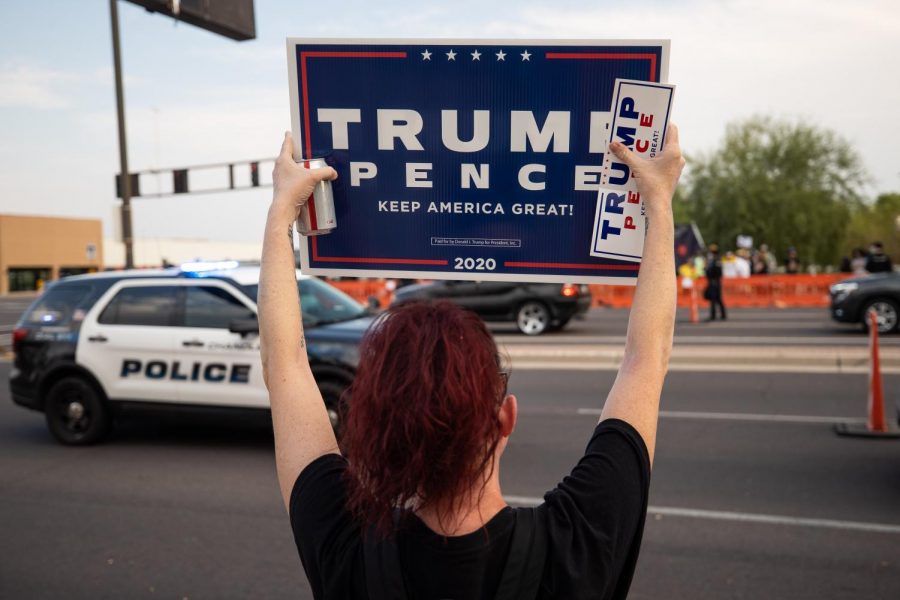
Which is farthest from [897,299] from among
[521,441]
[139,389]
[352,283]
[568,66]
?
[352,283]

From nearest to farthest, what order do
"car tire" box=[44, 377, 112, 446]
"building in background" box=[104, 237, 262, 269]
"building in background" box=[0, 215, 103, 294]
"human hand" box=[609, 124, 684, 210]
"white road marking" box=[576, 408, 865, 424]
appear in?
"human hand" box=[609, 124, 684, 210], "car tire" box=[44, 377, 112, 446], "white road marking" box=[576, 408, 865, 424], "building in background" box=[0, 215, 103, 294], "building in background" box=[104, 237, 262, 269]

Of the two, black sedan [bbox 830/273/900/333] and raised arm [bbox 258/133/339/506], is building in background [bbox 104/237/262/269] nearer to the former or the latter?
black sedan [bbox 830/273/900/333]

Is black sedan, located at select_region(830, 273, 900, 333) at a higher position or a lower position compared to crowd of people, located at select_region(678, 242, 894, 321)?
lower

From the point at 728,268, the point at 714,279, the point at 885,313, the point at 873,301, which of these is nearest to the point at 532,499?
the point at 873,301

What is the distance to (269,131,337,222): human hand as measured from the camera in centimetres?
184

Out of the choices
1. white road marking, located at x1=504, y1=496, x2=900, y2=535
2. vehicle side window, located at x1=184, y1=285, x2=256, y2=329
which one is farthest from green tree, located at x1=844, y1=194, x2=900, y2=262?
vehicle side window, located at x1=184, y1=285, x2=256, y2=329

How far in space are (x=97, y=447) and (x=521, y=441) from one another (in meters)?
4.53

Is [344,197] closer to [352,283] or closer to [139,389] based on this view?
[139,389]

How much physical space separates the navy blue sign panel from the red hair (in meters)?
0.64

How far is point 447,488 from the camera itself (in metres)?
1.37

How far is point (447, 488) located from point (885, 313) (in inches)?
681

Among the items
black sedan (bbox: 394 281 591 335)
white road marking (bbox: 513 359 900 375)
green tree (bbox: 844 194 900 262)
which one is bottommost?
white road marking (bbox: 513 359 900 375)

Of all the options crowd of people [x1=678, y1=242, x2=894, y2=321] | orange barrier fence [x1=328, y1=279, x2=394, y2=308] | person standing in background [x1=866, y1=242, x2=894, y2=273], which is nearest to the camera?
person standing in background [x1=866, y1=242, x2=894, y2=273]

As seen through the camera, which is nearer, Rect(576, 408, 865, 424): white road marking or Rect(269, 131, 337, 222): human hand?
Rect(269, 131, 337, 222): human hand
